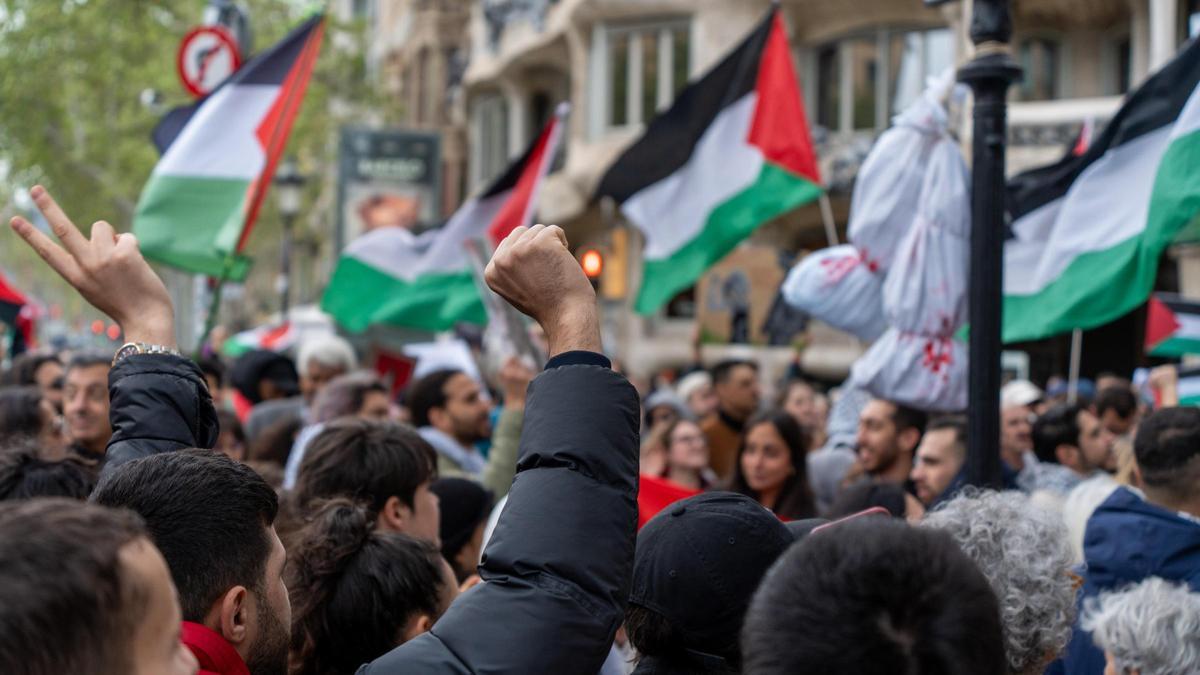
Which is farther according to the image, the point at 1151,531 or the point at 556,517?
the point at 1151,531

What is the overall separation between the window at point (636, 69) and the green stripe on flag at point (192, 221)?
60.8 feet

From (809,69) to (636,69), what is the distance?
10.9 ft

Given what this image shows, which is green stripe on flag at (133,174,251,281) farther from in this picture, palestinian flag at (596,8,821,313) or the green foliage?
the green foliage

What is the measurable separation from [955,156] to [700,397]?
195 inches

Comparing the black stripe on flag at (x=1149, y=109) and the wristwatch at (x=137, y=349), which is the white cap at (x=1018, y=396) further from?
the wristwatch at (x=137, y=349)

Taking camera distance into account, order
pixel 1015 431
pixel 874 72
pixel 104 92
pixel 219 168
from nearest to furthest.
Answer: pixel 1015 431, pixel 219 168, pixel 874 72, pixel 104 92

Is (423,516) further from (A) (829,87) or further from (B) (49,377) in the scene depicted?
(A) (829,87)

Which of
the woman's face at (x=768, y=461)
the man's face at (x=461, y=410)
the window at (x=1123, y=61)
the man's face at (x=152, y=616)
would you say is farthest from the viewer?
the window at (x=1123, y=61)

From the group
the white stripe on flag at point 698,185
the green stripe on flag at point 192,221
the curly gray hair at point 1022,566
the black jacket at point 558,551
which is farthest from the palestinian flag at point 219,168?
the black jacket at point 558,551

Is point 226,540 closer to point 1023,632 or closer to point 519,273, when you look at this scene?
point 519,273

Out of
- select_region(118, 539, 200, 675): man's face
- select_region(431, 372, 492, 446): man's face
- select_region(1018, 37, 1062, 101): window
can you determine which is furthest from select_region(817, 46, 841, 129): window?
select_region(118, 539, 200, 675): man's face

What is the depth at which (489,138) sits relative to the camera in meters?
34.0

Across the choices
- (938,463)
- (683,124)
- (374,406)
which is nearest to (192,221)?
(374,406)

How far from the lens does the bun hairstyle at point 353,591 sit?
11.1ft
